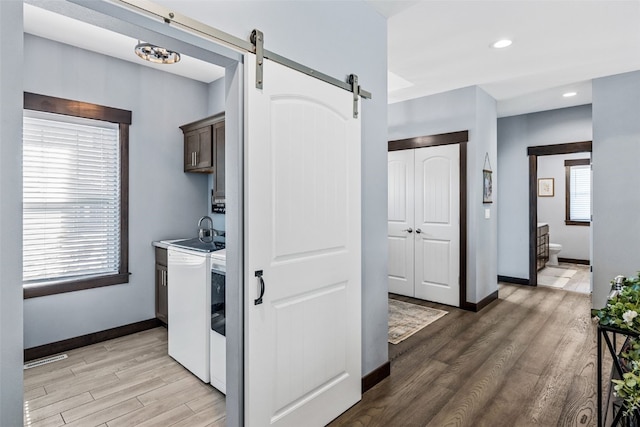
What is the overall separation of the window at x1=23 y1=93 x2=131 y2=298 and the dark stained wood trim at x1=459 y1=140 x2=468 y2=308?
3839 millimetres

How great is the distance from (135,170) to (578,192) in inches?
321

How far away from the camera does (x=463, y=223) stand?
4266 mm

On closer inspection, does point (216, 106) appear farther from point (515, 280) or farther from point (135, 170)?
point (515, 280)

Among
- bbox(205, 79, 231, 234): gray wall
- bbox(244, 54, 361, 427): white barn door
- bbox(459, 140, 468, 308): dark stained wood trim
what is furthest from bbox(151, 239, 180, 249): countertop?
bbox(459, 140, 468, 308): dark stained wood trim

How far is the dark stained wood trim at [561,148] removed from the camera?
15.7 ft

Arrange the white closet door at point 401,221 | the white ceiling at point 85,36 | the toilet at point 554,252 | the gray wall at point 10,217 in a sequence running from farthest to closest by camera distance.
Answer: the toilet at point 554,252, the white closet door at point 401,221, the white ceiling at point 85,36, the gray wall at point 10,217

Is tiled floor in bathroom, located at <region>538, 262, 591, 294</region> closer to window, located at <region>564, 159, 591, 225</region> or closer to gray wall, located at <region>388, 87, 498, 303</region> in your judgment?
window, located at <region>564, 159, 591, 225</region>

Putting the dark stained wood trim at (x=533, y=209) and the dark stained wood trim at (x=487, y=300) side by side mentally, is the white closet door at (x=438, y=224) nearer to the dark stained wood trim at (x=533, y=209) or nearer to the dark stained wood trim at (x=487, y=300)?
the dark stained wood trim at (x=487, y=300)

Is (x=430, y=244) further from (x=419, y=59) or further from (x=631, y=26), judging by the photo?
(x=631, y=26)

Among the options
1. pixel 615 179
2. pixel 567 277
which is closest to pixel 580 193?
pixel 567 277

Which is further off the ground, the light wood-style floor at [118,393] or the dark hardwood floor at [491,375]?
the dark hardwood floor at [491,375]

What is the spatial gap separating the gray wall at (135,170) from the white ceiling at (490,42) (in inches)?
6.7

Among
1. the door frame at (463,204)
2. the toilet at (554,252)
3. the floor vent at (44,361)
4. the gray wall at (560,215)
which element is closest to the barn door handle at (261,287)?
the floor vent at (44,361)

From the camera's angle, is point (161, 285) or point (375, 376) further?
point (161, 285)
